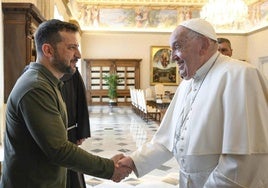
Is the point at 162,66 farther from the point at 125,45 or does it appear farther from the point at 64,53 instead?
the point at 64,53

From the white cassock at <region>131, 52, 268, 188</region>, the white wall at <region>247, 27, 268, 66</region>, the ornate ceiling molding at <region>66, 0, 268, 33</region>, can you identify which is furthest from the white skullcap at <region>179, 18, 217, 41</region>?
the ornate ceiling molding at <region>66, 0, 268, 33</region>

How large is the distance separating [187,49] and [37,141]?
1.03m

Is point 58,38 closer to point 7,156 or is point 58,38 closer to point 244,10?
point 7,156

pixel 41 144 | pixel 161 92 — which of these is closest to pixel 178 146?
pixel 41 144

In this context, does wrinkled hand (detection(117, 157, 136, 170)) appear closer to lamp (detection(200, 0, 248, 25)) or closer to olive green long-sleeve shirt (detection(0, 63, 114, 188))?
olive green long-sleeve shirt (detection(0, 63, 114, 188))

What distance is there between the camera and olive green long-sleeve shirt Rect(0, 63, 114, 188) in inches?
67.3

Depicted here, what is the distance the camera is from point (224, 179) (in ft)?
5.79

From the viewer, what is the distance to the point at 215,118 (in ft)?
6.30

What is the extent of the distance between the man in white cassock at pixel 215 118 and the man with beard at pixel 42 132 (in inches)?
20.5

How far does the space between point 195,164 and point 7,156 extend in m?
1.10

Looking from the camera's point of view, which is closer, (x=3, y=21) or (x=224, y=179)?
(x=224, y=179)

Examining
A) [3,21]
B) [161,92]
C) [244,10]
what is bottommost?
[161,92]

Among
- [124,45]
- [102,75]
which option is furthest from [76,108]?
[124,45]

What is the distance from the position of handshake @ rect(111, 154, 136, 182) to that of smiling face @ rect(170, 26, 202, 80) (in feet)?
2.51
